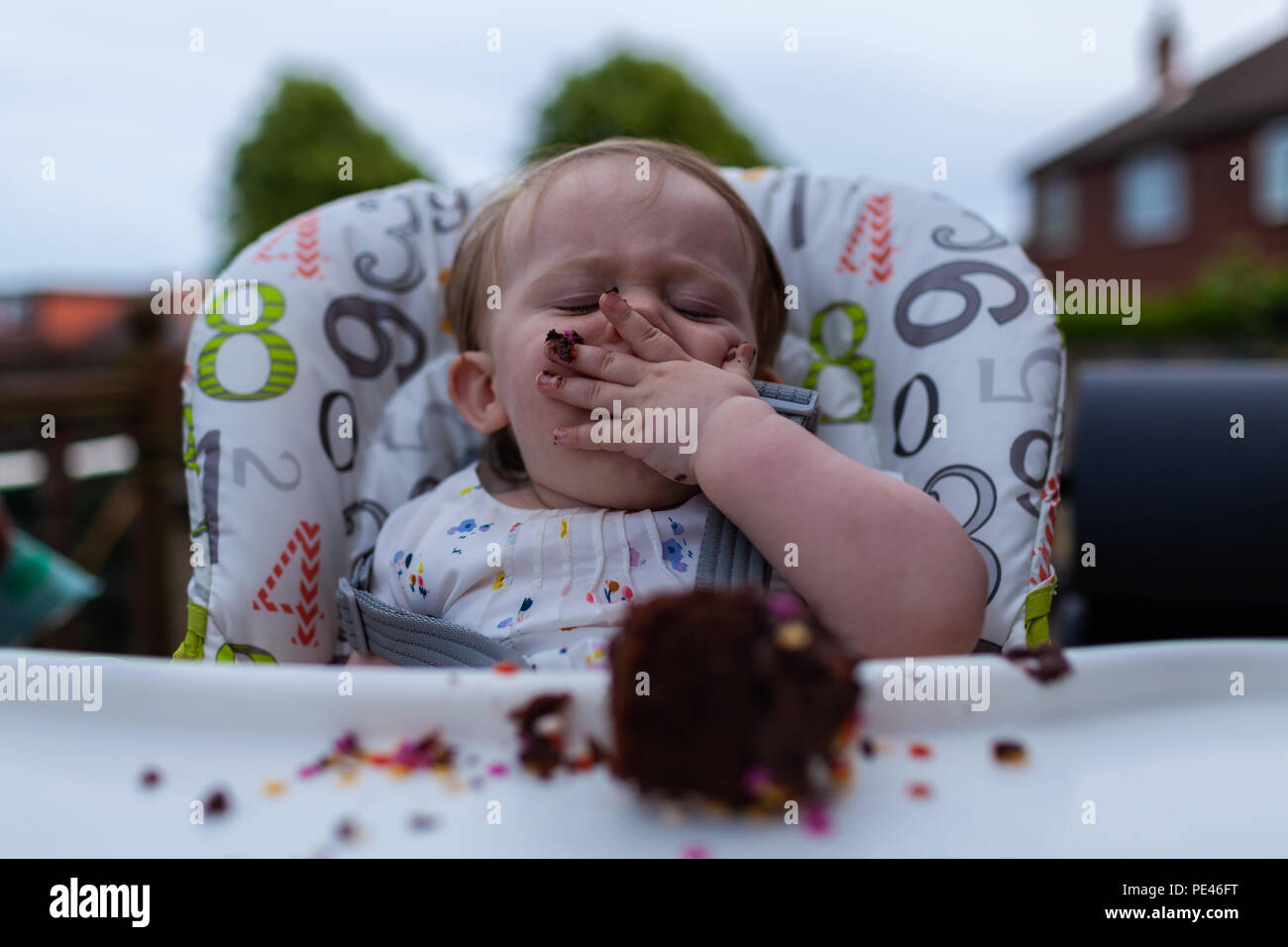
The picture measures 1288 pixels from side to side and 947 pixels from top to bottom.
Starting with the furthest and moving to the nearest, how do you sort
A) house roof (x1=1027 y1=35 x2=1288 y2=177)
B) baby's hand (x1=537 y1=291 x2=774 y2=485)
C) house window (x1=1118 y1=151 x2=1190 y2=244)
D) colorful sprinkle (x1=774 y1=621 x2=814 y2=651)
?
house window (x1=1118 y1=151 x2=1190 y2=244) → house roof (x1=1027 y1=35 x2=1288 y2=177) → baby's hand (x1=537 y1=291 x2=774 y2=485) → colorful sprinkle (x1=774 y1=621 x2=814 y2=651)

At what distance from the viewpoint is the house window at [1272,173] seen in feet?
40.3

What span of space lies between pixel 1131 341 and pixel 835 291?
11536 millimetres

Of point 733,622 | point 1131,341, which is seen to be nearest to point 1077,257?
point 1131,341

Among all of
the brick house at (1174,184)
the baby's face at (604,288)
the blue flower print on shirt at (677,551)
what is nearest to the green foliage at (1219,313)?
the brick house at (1174,184)

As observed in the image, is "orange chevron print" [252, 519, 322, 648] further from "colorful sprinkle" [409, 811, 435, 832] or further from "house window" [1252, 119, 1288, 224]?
"house window" [1252, 119, 1288, 224]

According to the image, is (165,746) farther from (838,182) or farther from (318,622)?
(838,182)

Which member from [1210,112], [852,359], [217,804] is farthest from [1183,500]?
[1210,112]

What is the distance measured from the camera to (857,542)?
775 millimetres

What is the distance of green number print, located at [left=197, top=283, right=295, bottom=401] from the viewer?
45.0 inches

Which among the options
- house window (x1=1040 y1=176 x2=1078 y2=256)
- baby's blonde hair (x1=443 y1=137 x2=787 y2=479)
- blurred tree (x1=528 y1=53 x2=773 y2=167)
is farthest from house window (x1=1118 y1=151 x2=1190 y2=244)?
baby's blonde hair (x1=443 y1=137 x2=787 y2=479)

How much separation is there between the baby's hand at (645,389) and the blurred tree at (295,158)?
1314 cm

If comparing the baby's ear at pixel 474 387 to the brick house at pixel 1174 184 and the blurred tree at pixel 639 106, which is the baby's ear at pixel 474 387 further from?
the brick house at pixel 1174 184

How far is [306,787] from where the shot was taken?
0.55 metres
